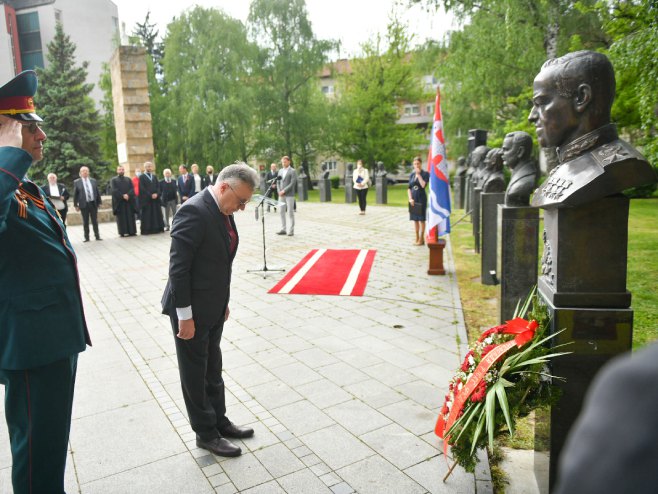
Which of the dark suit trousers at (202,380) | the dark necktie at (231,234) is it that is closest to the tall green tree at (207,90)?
the dark necktie at (231,234)

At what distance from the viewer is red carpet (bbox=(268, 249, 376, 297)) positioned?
332 inches

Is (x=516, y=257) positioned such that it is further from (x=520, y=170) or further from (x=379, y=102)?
(x=379, y=102)

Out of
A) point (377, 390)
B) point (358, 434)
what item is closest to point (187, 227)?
point (358, 434)

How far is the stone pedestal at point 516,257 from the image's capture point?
591cm

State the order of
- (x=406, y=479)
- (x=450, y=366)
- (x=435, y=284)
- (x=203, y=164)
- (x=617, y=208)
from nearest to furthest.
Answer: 1. (x=617, y=208)
2. (x=406, y=479)
3. (x=450, y=366)
4. (x=435, y=284)
5. (x=203, y=164)

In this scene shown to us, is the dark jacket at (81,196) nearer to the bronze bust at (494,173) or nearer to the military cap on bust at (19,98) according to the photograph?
the bronze bust at (494,173)

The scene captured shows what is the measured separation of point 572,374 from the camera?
2963 millimetres

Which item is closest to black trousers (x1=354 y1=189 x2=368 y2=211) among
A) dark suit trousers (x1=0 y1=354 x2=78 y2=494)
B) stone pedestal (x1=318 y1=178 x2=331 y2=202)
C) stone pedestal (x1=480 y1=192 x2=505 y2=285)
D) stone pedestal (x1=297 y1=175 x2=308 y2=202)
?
stone pedestal (x1=318 y1=178 x2=331 y2=202)

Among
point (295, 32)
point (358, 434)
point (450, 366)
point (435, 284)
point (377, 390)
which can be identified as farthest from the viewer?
point (295, 32)

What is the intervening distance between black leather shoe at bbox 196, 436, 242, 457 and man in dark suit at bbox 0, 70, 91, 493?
3.53 ft

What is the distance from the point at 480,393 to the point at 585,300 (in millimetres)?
780

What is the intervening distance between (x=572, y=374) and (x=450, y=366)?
218 cm

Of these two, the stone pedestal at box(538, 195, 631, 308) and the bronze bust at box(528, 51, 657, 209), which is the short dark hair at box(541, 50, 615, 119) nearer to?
the bronze bust at box(528, 51, 657, 209)

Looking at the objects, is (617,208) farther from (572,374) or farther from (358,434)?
(358,434)
